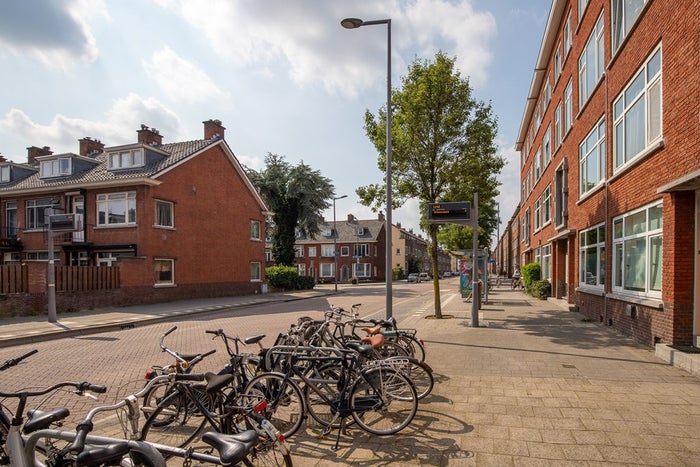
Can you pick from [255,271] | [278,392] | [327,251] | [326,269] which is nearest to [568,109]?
[278,392]

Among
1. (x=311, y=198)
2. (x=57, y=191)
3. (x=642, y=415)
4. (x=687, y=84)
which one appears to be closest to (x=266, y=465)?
(x=642, y=415)

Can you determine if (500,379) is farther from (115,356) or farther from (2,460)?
(115,356)

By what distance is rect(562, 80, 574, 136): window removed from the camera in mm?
17172

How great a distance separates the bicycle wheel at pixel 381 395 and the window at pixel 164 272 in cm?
1978

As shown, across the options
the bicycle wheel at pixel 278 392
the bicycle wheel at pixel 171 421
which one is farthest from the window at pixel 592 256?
the bicycle wheel at pixel 171 421

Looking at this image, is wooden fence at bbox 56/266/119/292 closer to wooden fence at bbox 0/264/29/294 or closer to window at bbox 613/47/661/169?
wooden fence at bbox 0/264/29/294

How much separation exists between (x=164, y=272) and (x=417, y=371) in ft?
66.7

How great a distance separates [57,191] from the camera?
79.5ft

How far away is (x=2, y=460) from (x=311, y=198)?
116ft

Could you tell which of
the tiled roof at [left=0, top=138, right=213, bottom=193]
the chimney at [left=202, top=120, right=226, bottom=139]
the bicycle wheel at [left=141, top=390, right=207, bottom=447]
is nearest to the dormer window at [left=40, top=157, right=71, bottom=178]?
the tiled roof at [left=0, top=138, right=213, bottom=193]

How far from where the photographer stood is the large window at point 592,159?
12.6 m

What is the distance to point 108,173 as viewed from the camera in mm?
24453

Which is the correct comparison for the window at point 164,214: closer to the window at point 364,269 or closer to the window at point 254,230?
the window at point 254,230

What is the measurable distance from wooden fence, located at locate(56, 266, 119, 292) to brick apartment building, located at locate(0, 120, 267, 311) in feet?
1.15
